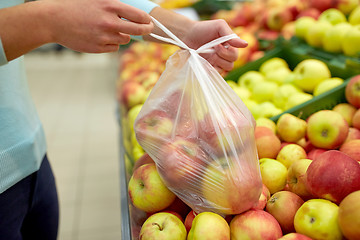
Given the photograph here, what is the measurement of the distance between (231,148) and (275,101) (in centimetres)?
83

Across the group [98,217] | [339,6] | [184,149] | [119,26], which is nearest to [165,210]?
[184,149]

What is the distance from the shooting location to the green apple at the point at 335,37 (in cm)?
173

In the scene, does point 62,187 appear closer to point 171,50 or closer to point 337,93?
point 171,50

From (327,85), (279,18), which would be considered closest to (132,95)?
(327,85)

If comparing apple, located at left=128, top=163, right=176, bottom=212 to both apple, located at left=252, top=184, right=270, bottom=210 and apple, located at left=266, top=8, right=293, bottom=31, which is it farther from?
apple, located at left=266, top=8, right=293, bottom=31

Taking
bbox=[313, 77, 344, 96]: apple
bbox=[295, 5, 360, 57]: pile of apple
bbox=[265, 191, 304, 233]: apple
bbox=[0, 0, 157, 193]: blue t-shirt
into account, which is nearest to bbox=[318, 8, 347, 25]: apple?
bbox=[295, 5, 360, 57]: pile of apple

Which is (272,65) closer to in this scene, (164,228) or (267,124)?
(267,124)

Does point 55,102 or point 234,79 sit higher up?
point 234,79

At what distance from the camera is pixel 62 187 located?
2.67m

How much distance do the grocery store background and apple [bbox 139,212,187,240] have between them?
151 cm

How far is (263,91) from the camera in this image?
61.6 inches

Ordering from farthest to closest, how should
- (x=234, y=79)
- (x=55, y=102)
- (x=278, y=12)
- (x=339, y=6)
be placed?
(x=55, y=102), (x=278, y=12), (x=339, y=6), (x=234, y=79)

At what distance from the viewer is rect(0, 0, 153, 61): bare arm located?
618 millimetres

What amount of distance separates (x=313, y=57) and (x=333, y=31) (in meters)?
0.22
